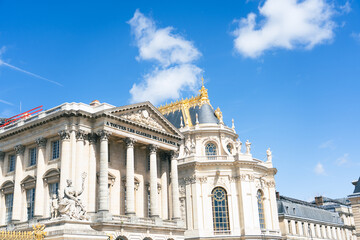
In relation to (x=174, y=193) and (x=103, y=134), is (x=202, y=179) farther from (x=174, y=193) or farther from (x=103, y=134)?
(x=103, y=134)

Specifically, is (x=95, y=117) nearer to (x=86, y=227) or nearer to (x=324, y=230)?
(x=86, y=227)

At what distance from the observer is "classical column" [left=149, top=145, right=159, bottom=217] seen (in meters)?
42.5

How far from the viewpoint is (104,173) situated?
38656 mm

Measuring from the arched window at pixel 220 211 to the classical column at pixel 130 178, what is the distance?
16.5 meters

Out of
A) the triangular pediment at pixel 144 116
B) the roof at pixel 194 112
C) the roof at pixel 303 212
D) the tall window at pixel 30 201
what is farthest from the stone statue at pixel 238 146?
the tall window at pixel 30 201

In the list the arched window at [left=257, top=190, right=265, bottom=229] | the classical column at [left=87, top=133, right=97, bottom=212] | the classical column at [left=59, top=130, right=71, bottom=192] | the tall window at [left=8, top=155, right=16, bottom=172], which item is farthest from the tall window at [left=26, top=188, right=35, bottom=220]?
the arched window at [left=257, top=190, right=265, bottom=229]

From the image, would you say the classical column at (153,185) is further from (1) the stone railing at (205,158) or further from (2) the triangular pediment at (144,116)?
(1) the stone railing at (205,158)

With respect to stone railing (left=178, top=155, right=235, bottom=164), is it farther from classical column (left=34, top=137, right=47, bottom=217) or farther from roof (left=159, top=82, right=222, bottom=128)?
classical column (left=34, top=137, right=47, bottom=217)

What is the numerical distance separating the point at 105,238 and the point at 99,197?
36.2 feet

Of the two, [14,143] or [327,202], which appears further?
[327,202]

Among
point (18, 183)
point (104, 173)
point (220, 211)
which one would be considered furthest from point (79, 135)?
point (220, 211)

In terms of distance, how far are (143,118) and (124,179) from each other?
6.38 m

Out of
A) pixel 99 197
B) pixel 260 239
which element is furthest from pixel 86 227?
pixel 260 239

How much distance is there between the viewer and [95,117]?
40.0 meters
